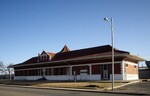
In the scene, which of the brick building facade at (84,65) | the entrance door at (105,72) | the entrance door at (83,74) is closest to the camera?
the brick building facade at (84,65)

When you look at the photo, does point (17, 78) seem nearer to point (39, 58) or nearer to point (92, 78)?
point (39, 58)

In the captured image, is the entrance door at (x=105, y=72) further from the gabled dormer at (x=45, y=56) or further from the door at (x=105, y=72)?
the gabled dormer at (x=45, y=56)

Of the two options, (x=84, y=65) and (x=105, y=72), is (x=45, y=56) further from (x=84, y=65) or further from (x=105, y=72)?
(x=105, y=72)

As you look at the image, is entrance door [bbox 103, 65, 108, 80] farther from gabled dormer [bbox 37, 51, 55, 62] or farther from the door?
gabled dormer [bbox 37, 51, 55, 62]

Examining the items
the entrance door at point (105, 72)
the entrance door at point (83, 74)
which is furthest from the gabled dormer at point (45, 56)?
the entrance door at point (105, 72)

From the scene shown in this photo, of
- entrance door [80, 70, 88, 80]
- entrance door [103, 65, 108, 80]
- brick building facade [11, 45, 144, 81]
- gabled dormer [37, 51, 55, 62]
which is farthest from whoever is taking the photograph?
gabled dormer [37, 51, 55, 62]

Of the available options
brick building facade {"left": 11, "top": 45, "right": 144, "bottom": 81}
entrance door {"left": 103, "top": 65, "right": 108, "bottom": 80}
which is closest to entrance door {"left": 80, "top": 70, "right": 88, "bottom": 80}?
brick building facade {"left": 11, "top": 45, "right": 144, "bottom": 81}

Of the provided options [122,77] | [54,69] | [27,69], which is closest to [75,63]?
[54,69]

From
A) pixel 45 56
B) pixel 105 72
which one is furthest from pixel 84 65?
pixel 45 56

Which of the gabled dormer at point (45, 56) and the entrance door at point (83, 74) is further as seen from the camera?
the gabled dormer at point (45, 56)

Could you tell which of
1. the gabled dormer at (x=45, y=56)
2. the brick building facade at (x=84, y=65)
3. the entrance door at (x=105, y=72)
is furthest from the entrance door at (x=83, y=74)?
the gabled dormer at (x=45, y=56)

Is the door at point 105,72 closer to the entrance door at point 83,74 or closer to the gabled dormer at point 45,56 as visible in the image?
the entrance door at point 83,74

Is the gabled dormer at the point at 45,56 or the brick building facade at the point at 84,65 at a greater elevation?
the gabled dormer at the point at 45,56

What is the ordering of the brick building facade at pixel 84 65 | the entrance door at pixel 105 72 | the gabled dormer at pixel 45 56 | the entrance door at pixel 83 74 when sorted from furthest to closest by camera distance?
1. the gabled dormer at pixel 45 56
2. the entrance door at pixel 83 74
3. the entrance door at pixel 105 72
4. the brick building facade at pixel 84 65
